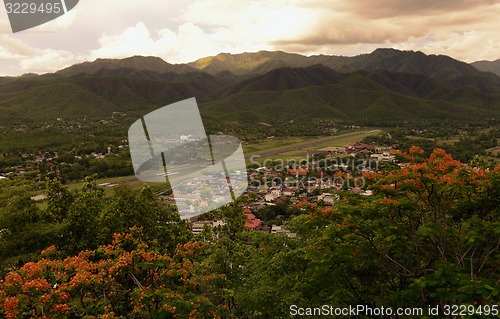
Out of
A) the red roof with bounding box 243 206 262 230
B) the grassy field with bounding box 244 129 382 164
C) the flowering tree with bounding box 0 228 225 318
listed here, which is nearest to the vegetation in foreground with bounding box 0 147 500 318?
the flowering tree with bounding box 0 228 225 318

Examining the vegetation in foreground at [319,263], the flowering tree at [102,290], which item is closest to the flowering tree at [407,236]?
the vegetation in foreground at [319,263]

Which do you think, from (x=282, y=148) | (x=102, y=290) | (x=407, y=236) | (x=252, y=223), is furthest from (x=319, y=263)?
(x=282, y=148)

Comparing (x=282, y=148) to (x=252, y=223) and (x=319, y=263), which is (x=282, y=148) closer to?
(x=252, y=223)

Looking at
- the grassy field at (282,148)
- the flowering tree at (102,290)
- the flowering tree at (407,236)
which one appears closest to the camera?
the flowering tree at (102,290)

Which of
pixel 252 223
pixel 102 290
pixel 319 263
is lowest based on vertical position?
pixel 252 223

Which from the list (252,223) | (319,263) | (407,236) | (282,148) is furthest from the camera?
(282,148)

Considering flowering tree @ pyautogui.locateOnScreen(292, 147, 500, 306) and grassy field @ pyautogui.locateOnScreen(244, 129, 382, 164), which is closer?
flowering tree @ pyautogui.locateOnScreen(292, 147, 500, 306)

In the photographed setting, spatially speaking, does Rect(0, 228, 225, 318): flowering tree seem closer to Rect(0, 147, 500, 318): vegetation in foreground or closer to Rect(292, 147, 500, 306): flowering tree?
Rect(0, 147, 500, 318): vegetation in foreground

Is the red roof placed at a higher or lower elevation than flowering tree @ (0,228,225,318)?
lower

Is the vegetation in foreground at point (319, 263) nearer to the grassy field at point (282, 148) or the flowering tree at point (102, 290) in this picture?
the flowering tree at point (102, 290)

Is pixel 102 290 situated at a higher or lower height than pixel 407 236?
lower

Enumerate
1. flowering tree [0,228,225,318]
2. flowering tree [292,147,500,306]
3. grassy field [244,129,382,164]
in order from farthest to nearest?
grassy field [244,129,382,164] < flowering tree [292,147,500,306] < flowering tree [0,228,225,318]

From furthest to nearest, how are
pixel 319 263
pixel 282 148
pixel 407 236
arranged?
pixel 282 148
pixel 407 236
pixel 319 263
